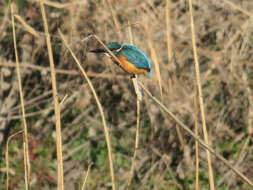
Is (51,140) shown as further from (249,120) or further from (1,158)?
(249,120)

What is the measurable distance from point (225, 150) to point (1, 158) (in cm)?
182

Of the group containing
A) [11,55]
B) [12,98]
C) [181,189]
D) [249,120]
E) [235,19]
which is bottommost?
[181,189]

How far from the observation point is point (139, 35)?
2752mm

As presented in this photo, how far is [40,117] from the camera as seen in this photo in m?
2.87

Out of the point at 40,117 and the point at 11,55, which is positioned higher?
the point at 11,55

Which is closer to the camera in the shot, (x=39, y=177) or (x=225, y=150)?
(x=39, y=177)

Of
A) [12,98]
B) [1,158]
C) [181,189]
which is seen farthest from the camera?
[12,98]

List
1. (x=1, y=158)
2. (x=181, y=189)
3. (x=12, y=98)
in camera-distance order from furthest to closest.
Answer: (x=12, y=98), (x=1, y=158), (x=181, y=189)

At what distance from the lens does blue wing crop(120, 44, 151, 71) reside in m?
1.23

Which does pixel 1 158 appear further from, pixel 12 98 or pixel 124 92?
pixel 124 92

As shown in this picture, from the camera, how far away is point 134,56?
4.07ft

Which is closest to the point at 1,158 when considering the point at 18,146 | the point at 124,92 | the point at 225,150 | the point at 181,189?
the point at 18,146

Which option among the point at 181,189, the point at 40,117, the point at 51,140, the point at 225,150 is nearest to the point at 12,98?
the point at 40,117

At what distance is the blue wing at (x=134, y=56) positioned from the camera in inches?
48.3
